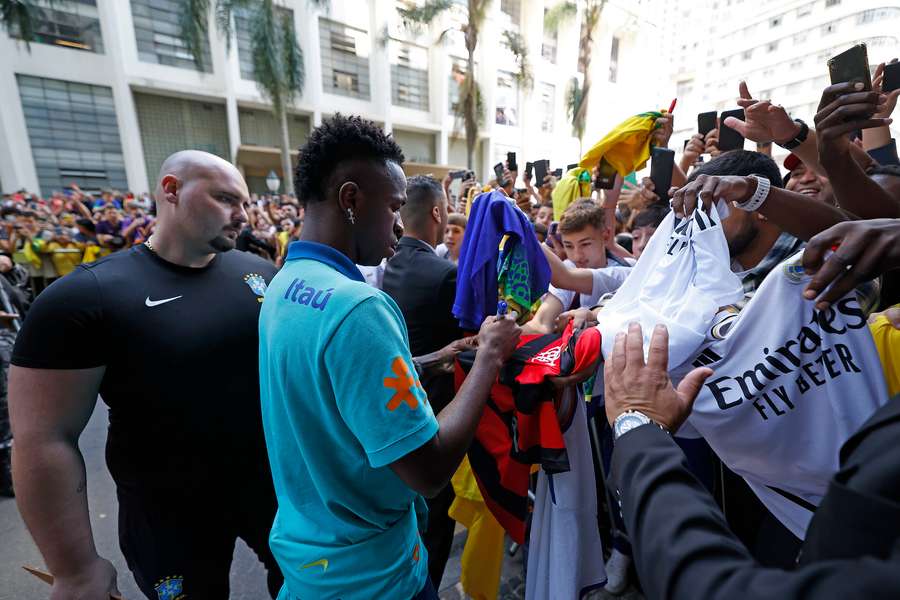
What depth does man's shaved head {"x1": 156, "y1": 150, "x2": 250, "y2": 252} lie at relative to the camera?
1638 mm

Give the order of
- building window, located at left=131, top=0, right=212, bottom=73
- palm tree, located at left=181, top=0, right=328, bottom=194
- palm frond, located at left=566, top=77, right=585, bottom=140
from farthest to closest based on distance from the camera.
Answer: palm frond, located at left=566, top=77, right=585, bottom=140 < building window, located at left=131, top=0, right=212, bottom=73 < palm tree, located at left=181, top=0, right=328, bottom=194

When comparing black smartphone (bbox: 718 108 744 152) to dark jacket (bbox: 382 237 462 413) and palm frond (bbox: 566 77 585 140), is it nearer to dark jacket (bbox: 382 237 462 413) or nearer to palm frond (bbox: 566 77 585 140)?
dark jacket (bbox: 382 237 462 413)

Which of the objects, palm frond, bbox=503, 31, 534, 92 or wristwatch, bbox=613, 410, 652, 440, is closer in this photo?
wristwatch, bbox=613, 410, 652, 440

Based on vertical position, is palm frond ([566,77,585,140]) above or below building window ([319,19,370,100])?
below

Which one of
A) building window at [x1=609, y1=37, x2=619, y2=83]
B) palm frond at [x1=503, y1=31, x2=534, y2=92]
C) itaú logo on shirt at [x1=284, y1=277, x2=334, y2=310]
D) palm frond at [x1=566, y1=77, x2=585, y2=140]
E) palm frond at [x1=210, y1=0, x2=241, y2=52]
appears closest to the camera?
itaú logo on shirt at [x1=284, y1=277, x2=334, y2=310]

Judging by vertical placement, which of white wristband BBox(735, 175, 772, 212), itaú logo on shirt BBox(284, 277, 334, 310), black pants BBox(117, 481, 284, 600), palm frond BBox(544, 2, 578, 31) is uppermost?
palm frond BBox(544, 2, 578, 31)

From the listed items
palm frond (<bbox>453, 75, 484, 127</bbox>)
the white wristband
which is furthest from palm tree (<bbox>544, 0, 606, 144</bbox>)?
the white wristband

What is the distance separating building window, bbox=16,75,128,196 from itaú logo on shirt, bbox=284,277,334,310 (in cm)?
2102

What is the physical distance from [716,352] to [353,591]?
4.11 ft

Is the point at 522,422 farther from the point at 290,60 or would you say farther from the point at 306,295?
the point at 290,60

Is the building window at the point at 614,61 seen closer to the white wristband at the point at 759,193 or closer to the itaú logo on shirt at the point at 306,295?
the white wristband at the point at 759,193

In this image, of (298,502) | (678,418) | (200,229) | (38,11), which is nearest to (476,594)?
(298,502)

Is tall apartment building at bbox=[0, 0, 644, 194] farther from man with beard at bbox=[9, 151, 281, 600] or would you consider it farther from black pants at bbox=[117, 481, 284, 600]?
black pants at bbox=[117, 481, 284, 600]

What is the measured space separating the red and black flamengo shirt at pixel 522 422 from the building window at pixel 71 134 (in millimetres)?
21029
